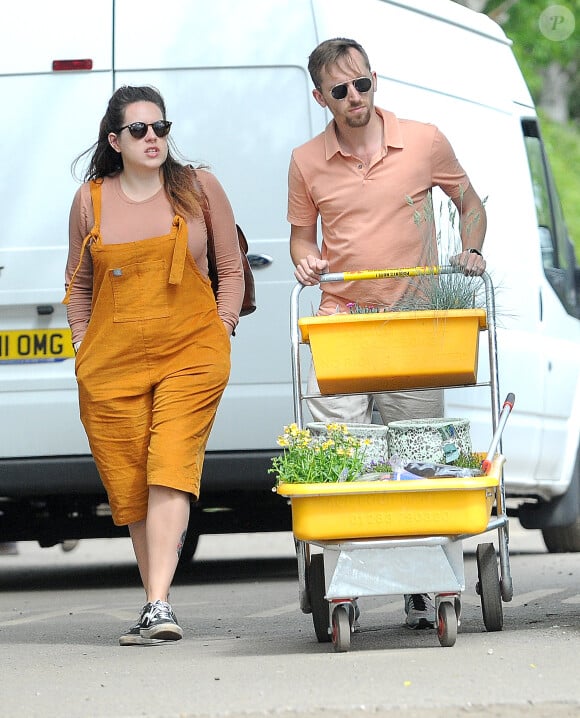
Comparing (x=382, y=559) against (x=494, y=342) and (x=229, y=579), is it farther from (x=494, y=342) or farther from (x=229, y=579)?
(x=229, y=579)

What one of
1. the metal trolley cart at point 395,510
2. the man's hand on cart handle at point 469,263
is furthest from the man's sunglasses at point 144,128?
the man's hand on cart handle at point 469,263

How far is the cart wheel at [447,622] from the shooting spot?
5145mm

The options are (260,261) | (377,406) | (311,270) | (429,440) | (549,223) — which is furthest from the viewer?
(549,223)

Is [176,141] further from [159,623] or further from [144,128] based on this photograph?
[159,623]

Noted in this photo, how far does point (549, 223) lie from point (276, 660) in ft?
13.1

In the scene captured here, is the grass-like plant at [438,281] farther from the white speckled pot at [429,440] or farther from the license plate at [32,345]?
the license plate at [32,345]

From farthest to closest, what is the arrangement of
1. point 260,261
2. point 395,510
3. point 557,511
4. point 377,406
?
point 557,511 → point 260,261 → point 377,406 → point 395,510

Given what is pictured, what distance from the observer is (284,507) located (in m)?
8.34

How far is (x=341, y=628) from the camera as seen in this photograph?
519 cm

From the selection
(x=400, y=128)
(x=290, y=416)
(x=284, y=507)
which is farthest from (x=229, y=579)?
(x=400, y=128)

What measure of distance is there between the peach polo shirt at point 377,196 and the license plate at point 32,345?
1809mm

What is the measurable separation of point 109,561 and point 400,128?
579 cm

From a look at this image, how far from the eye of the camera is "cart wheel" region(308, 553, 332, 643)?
544cm

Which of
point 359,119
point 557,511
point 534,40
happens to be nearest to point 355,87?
point 359,119
